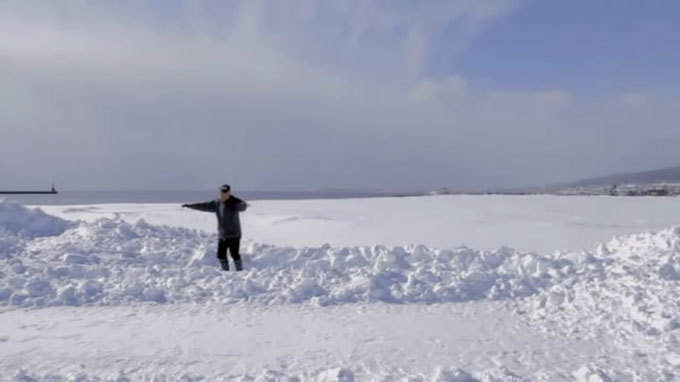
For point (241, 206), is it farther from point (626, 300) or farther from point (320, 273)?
point (626, 300)

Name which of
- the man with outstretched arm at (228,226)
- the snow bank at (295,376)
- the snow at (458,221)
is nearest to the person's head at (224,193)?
the man with outstretched arm at (228,226)

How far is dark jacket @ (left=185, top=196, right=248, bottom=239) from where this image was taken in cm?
1104

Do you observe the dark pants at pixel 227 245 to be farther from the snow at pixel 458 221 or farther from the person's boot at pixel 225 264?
the snow at pixel 458 221

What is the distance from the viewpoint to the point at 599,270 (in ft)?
32.9

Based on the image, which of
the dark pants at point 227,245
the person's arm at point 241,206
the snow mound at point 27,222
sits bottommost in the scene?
the dark pants at point 227,245

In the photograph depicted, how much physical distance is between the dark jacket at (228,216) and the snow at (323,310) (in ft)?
2.23

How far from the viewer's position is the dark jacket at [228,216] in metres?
11.0

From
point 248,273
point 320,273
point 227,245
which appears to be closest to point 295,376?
point 248,273

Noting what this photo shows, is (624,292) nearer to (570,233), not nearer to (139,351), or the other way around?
(139,351)

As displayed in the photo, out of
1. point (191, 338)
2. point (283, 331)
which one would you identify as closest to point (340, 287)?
point (283, 331)

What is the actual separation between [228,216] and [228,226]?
0.22 metres

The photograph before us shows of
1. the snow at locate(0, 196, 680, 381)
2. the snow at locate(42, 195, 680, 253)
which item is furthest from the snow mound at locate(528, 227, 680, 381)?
the snow at locate(42, 195, 680, 253)

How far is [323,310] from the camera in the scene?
821 centimetres

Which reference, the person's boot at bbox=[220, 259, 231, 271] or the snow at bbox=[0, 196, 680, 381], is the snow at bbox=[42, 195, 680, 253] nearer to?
the snow at bbox=[0, 196, 680, 381]
